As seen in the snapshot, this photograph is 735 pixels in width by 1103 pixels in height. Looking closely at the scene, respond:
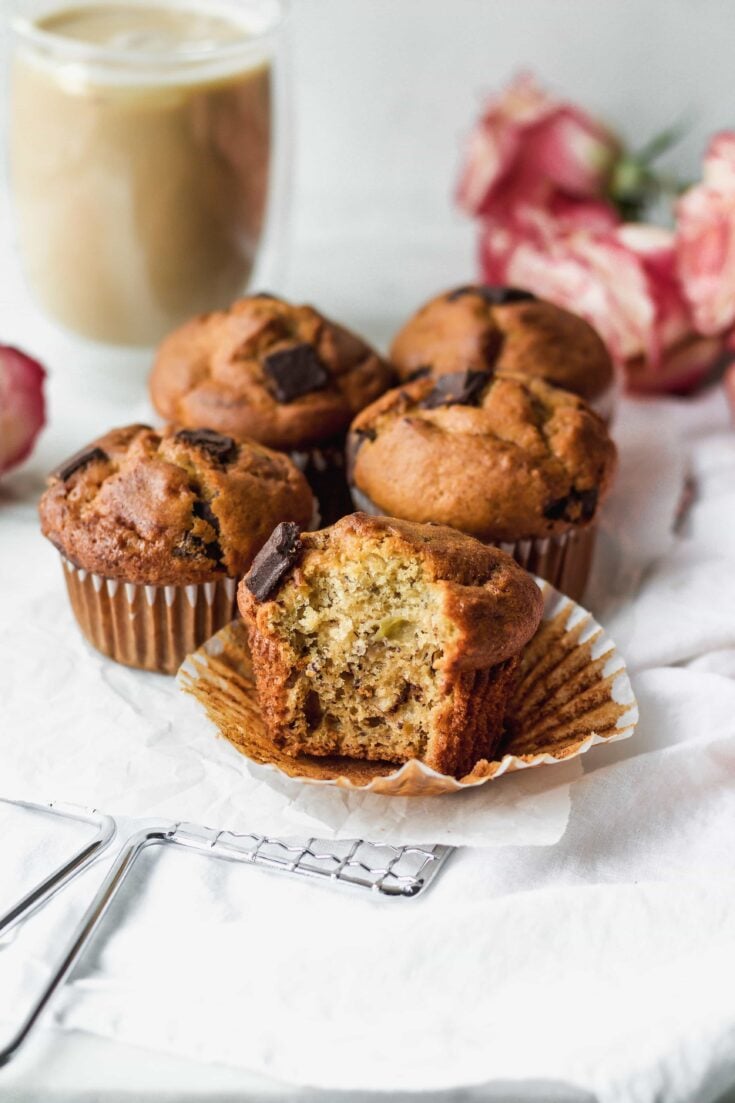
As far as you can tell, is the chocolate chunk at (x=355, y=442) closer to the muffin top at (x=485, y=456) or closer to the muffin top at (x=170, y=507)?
the muffin top at (x=485, y=456)

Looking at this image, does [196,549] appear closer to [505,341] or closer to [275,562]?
[275,562]

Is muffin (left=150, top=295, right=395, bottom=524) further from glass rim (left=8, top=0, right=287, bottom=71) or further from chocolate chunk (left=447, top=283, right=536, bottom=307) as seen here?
glass rim (left=8, top=0, right=287, bottom=71)

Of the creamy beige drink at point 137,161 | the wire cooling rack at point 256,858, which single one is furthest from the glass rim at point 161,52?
the wire cooling rack at point 256,858

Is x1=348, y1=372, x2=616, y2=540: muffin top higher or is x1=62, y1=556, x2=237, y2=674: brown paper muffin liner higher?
x1=348, y1=372, x2=616, y2=540: muffin top

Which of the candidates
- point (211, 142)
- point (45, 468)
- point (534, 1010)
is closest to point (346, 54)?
point (211, 142)

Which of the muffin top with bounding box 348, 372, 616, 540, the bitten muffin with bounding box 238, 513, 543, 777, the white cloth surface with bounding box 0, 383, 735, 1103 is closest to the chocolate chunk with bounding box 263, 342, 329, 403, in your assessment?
the muffin top with bounding box 348, 372, 616, 540

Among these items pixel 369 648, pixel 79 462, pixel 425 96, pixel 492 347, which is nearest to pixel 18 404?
pixel 79 462
